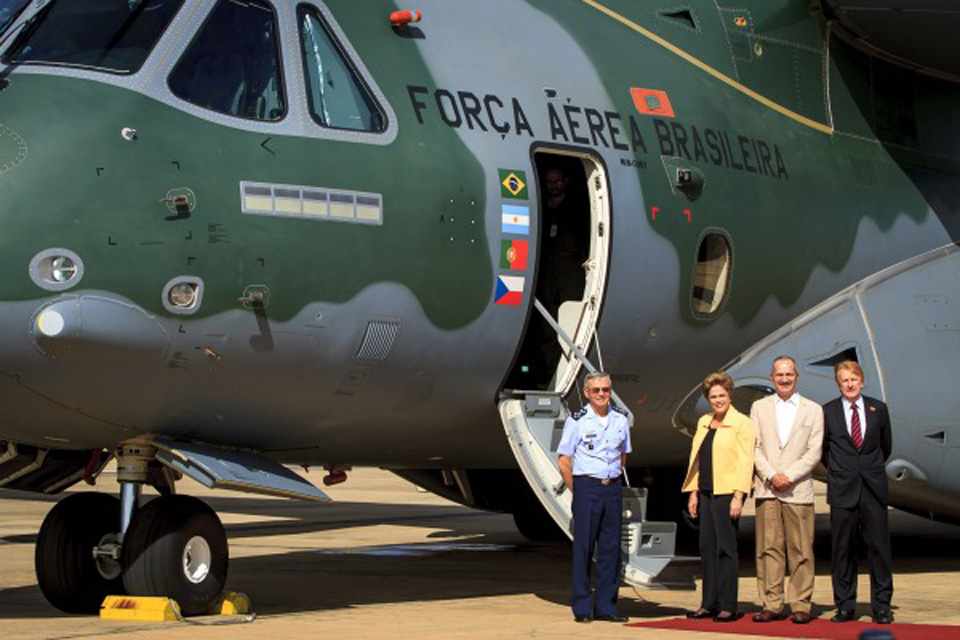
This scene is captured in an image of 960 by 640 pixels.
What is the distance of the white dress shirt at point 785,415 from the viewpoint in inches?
487

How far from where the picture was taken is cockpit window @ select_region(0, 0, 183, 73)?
37.3 feet

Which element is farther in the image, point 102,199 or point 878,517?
point 878,517

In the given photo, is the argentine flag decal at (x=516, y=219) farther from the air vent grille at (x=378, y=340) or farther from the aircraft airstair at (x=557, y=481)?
the air vent grille at (x=378, y=340)

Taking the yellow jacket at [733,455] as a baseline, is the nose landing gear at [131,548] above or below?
below

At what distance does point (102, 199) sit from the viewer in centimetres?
1080

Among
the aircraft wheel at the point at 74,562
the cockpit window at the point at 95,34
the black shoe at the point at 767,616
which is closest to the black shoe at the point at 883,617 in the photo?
the black shoe at the point at 767,616

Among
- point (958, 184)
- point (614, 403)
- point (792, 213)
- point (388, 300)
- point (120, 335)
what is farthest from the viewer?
point (958, 184)

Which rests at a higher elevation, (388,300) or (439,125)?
(439,125)

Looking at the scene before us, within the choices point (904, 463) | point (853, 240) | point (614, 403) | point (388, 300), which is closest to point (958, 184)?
point (853, 240)

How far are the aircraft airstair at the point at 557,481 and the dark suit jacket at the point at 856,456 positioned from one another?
120cm

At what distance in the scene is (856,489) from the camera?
1234 cm

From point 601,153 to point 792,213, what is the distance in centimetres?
226

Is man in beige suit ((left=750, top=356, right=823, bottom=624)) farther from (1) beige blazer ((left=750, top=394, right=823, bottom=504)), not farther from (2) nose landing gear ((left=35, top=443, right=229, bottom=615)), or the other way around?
(2) nose landing gear ((left=35, top=443, right=229, bottom=615))

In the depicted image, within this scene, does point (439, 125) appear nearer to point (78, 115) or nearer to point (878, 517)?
point (78, 115)
